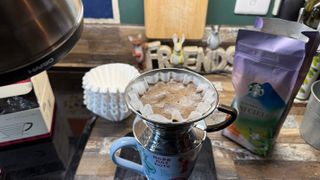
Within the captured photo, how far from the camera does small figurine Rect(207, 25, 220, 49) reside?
820mm

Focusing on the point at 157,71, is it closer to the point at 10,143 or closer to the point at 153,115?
the point at 153,115

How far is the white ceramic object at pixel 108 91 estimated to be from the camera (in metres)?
0.68

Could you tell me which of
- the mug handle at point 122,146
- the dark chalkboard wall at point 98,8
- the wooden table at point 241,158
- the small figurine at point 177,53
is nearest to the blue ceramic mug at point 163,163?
the mug handle at point 122,146

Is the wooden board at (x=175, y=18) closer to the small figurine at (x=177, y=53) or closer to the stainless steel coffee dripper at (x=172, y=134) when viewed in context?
the small figurine at (x=177, y=53)

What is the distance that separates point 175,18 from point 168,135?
450 mm

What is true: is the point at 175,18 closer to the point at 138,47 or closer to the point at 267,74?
the point at 138,47

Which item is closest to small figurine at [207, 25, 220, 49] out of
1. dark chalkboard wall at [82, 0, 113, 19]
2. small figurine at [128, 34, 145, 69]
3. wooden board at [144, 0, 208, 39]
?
wooden board at [144, 0, 208, 39]

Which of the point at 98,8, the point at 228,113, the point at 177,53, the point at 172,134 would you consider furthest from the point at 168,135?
the point at 98,8

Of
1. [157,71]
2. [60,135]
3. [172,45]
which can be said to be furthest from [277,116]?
[60,135]

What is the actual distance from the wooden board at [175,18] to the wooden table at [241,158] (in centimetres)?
29

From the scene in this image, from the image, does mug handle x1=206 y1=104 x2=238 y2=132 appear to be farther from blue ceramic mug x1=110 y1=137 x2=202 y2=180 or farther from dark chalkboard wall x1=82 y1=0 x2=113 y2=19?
dark chalkboard wall x1=82 y1=0 x2=113 y2=19

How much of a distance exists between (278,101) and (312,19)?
299 mm

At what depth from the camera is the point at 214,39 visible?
2.70 ft

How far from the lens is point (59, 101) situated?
108 cm
